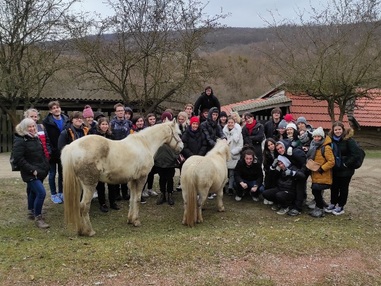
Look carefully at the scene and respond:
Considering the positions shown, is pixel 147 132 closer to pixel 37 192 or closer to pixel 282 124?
pixel 37 192

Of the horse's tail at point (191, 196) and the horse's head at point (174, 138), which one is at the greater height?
the horse's head at point (174, 138)

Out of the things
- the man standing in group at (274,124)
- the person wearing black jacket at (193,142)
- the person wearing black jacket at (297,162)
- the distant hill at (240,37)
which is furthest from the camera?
the distant hill at (240,37)

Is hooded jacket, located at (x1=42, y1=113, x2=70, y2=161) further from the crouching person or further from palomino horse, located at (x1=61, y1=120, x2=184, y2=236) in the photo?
the crouching person

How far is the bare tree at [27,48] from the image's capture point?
17828 millimetres

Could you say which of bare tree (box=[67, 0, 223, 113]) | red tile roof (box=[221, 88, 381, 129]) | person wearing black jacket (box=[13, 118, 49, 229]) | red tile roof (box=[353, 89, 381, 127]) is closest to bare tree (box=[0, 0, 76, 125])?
bare tree (box=[67, 0, 223, 113])

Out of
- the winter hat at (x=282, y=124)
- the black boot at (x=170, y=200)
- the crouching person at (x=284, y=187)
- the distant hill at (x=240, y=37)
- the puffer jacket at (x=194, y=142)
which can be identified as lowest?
the black boot at (x=170, y=200)

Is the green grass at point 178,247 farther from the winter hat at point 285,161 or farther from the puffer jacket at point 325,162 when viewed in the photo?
the winter hat at point 285,161

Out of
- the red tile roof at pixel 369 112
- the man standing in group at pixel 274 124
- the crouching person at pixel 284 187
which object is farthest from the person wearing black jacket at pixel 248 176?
the red tile roof at pixel 369 112

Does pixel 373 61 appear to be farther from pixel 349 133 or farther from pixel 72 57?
pixel 72 57

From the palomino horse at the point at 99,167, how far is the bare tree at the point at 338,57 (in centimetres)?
1301

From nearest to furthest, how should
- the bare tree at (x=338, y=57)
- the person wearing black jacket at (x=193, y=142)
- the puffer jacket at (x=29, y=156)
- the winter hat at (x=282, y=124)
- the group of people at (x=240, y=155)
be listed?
1. the puffer jacket at (x=29, y=156)
2. the group of people at (x=240, y=155)
3. the person wearing black jacket at (x=193, y=142)
4. the winter hat at (x=282, y=124)
5. the bare tree at (x=338, y=57)

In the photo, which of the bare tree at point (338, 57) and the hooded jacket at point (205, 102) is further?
the bare tree at point (338, 57)

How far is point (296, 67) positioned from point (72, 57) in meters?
12.0

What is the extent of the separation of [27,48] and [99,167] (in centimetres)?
1570
